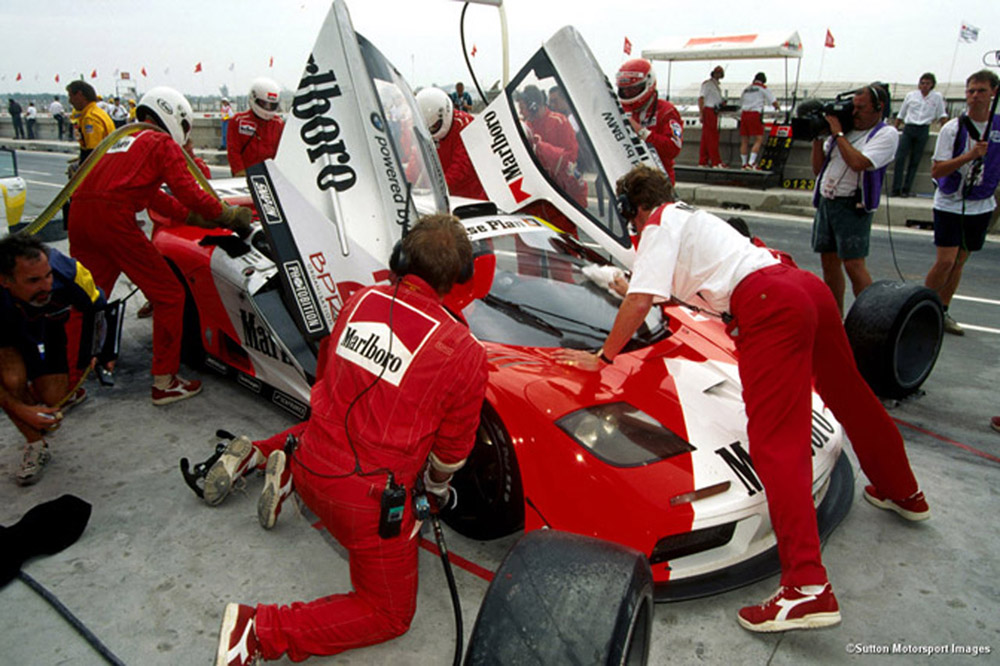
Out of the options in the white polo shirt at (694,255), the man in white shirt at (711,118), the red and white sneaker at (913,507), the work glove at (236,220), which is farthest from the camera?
the man in white shirt at (711,118)

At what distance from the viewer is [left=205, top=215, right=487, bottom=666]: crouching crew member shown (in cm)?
203

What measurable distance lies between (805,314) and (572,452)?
3.01 feet

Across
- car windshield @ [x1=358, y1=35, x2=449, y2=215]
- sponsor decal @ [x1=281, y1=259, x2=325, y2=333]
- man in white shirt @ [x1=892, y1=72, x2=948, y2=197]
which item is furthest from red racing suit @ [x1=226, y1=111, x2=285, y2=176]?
man in white shirt @ [x1=892, y1=72, x2=948, y2=197]

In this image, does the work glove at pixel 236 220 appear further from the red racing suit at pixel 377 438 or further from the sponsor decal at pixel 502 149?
the red racing suit at pixel 377 438

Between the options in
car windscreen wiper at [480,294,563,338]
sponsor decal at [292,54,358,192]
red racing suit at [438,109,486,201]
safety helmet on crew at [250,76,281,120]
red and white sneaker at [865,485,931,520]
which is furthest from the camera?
safety helmet on crew at [250,76,281,120]

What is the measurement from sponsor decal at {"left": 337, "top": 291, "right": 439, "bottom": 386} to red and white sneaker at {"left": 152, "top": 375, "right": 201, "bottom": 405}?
2.32 metres

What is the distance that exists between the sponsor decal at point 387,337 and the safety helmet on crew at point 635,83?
11.6 feet

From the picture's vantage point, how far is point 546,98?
4035 millimetres

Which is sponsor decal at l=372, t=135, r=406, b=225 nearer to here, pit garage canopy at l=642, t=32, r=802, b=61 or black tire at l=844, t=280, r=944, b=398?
black tire at l=844, t=280, r=944, b=398

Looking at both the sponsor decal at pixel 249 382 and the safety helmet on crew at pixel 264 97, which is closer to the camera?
the sponsor decal at pixel 249 382

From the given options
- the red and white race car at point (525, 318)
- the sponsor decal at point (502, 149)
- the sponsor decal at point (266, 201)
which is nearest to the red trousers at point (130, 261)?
the red and white race car at point (525, 318)

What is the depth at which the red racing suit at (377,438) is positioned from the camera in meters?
2.04

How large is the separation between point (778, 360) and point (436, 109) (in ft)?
13.2

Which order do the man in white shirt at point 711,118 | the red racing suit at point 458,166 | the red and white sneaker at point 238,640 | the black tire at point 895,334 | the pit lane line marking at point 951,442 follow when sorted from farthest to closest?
the man in white shirt at point 711,118 → the red racing suit at point 458,166 → the black tire at point 895,334 → the pit lane line marking at point 951,442 → the red and white sneaker at point 238,640
